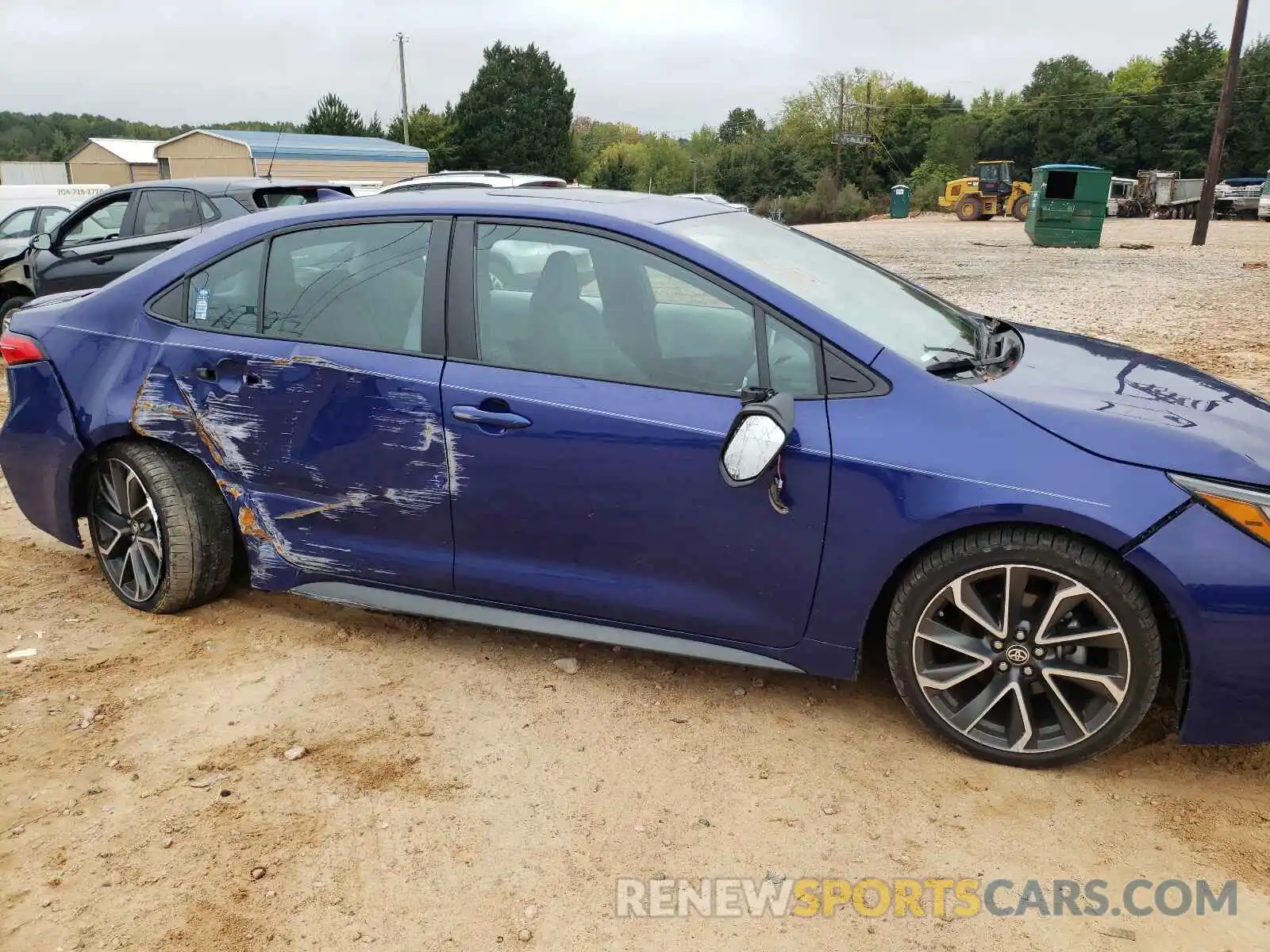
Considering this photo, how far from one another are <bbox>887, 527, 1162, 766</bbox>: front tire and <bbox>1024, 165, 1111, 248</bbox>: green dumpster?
24.1 metres

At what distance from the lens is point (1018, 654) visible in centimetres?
283

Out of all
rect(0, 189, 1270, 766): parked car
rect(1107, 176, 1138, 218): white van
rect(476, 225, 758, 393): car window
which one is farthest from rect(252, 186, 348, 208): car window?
rect(1107, 176, 1138, 218): white van

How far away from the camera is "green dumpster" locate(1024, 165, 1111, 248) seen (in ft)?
78.5

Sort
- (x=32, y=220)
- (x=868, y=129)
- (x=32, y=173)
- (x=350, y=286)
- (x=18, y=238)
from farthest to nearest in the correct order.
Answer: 1. (x=868, y=129)
2. (x=32, y=173)
3. (x=32, y=220)
4. (x=18, y=238)
5. (x=350, y=286)

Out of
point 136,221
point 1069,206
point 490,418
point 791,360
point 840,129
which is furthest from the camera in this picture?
point 840,129

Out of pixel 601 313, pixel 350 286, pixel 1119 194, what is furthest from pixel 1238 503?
pixel 1119 194

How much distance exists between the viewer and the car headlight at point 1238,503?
2584mm

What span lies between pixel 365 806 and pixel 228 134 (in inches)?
1639

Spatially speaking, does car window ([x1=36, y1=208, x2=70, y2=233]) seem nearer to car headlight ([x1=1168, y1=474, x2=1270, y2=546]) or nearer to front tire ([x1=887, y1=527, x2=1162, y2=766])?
front tire ([x1=887, y1=527, x2=1162, y2=766])

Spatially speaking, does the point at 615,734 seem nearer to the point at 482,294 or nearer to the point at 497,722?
the point at 497,722

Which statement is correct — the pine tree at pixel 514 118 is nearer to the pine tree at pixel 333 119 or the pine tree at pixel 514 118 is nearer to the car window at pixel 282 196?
the pine tree at pixel 333 119

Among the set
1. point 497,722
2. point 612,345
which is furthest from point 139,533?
point 612,345

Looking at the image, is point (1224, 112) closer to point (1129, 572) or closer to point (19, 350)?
point (1129, 572)
